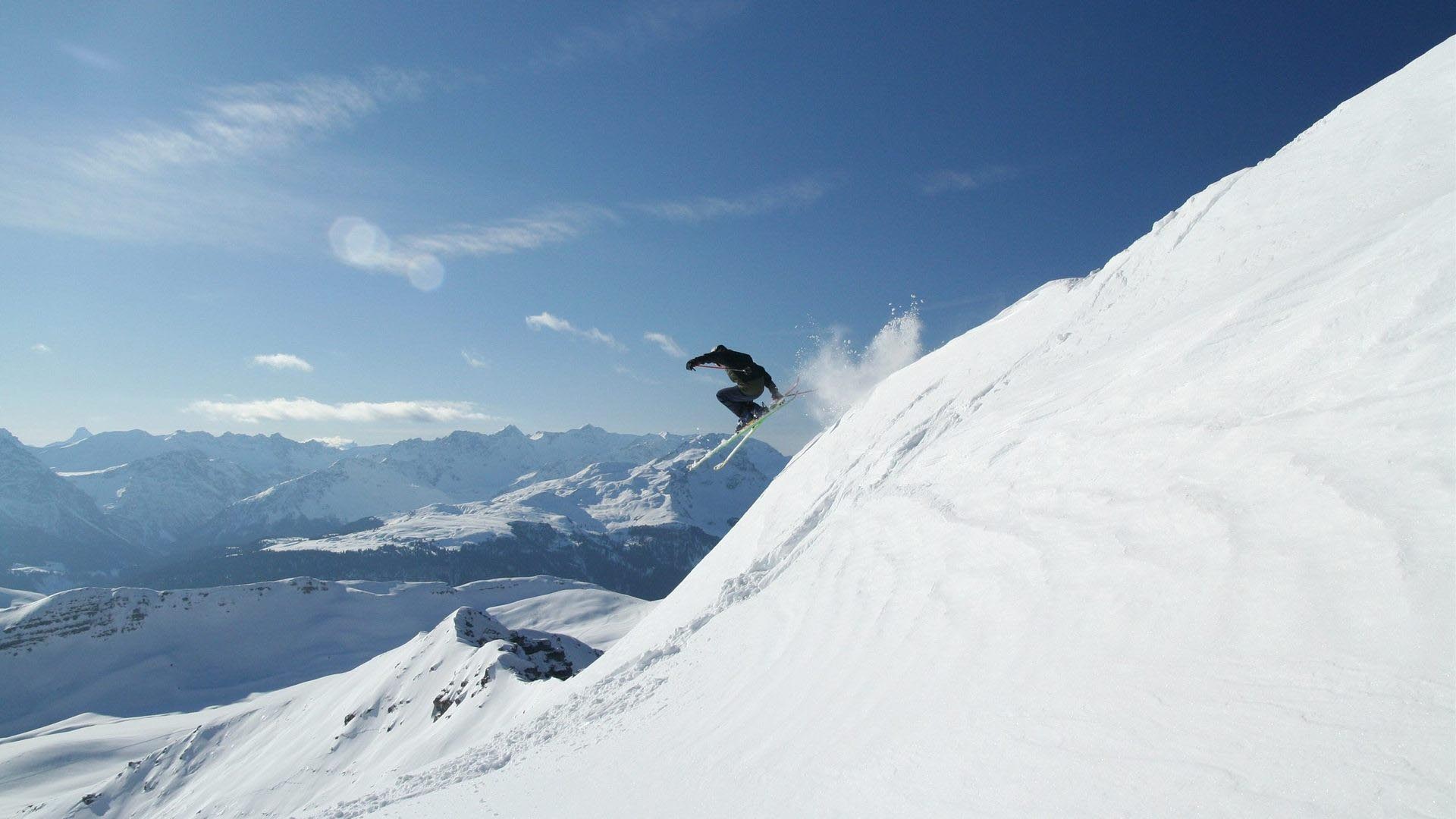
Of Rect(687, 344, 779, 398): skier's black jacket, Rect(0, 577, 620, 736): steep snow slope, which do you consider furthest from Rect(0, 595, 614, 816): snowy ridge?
Rect(0, 577, 620, 736): steep snow slope

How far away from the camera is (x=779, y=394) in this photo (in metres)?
21.0

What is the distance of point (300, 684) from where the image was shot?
10056 centimetres

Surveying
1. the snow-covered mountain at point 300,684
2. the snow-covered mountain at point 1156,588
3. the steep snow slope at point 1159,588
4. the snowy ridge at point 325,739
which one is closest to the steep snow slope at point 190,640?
the snow-covered mountain at point 300,684

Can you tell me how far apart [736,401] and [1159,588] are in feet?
54.6

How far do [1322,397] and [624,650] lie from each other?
53.9 feet

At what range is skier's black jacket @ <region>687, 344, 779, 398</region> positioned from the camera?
17.5 meters

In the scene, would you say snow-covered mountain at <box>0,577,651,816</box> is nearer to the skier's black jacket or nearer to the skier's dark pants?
the skier's dark pants

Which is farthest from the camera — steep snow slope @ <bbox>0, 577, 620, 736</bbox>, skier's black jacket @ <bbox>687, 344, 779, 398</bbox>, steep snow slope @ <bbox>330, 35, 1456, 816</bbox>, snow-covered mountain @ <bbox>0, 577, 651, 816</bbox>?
steep snow slope @ <bbox>0, 577, 620, 736</bbox>

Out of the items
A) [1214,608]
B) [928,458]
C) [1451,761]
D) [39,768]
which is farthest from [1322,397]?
[39,768]

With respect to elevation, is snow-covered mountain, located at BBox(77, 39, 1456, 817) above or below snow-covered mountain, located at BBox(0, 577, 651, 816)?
above

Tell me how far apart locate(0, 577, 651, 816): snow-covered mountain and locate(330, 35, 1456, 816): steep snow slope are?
2046 cm

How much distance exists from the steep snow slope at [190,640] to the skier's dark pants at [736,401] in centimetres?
11339

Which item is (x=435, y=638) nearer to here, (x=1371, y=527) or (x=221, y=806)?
(x=221, y=806)

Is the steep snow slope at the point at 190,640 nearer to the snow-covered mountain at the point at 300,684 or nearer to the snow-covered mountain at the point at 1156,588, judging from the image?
the snow-covered mountain at the point at 300,684
